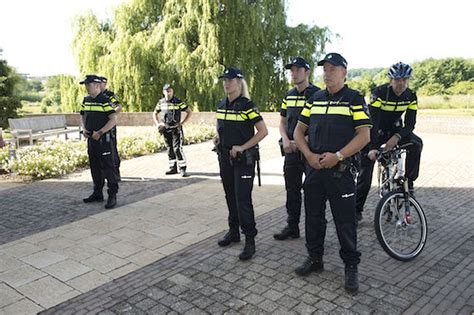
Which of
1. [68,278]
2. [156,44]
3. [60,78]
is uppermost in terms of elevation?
[156,44]

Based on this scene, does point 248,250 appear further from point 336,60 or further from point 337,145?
point 336,60

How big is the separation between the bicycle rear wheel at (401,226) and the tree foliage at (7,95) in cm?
1808

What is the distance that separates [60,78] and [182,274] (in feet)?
72.3

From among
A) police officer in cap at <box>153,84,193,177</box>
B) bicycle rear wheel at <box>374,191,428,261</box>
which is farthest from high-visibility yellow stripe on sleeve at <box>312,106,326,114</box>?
police officer in cap at <box>153,84,193,177</box>

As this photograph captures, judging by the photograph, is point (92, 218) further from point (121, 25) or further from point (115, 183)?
point (121, 25)

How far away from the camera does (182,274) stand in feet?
13.8

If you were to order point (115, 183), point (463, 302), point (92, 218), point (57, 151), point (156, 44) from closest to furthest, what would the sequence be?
point (463, 302), point (92, 218), point (115, 183), point (57, 151), point (156, 44)

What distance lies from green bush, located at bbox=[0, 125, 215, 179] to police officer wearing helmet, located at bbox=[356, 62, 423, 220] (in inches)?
284

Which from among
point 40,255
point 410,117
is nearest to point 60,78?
point 40,255

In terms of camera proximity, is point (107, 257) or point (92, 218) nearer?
point (107, 257)

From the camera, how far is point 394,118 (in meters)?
5.16

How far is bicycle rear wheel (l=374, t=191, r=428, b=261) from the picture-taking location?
4.38 m

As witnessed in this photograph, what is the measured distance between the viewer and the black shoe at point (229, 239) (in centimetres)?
492

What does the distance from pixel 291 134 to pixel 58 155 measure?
24.7 ft
